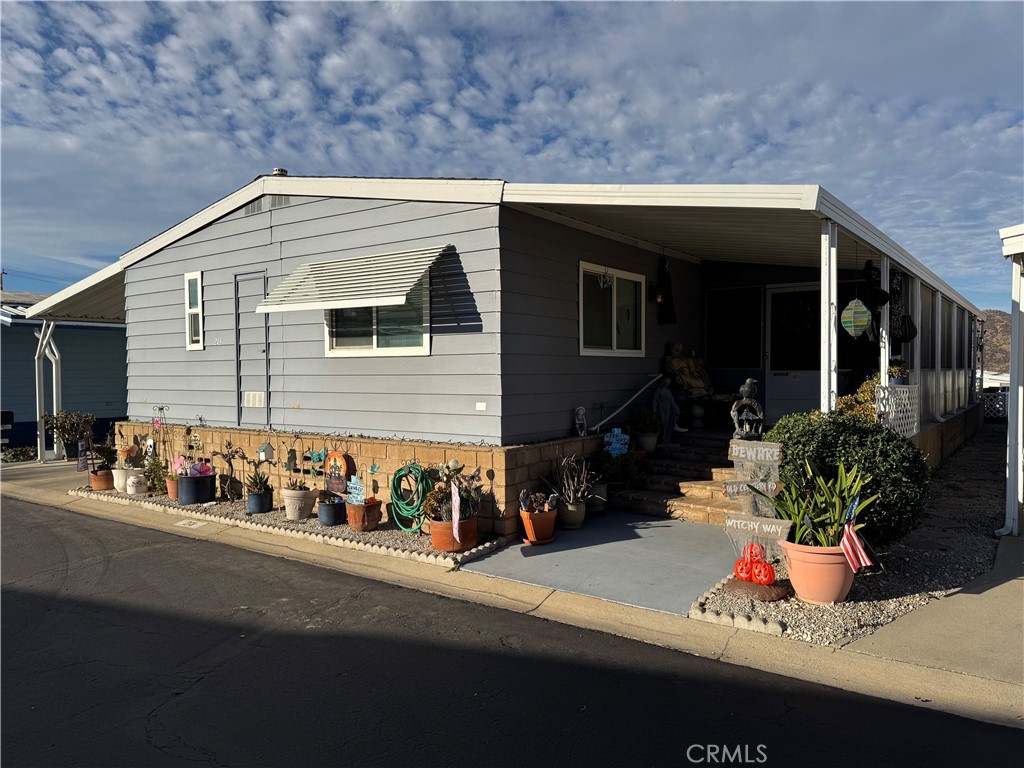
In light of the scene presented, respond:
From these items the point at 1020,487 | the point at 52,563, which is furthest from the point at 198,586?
the point at 1020,487

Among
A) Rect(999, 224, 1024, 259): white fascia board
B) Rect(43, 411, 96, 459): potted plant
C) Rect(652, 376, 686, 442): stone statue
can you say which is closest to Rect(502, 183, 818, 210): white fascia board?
Rect(999, 224, 1024, 259): white fascia board

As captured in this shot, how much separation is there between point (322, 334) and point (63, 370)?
1151 cm

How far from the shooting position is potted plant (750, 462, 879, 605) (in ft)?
15.2

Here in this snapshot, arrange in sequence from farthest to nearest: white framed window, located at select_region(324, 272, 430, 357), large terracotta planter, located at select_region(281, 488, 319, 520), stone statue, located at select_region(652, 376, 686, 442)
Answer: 1. stone statue, located at select_region(652, 376, 686, 442)
2. large terracotta planter, located at select_region(281, 488, 319, 520)
3. white framed window, located at select_region(324, 272, 430, 357)

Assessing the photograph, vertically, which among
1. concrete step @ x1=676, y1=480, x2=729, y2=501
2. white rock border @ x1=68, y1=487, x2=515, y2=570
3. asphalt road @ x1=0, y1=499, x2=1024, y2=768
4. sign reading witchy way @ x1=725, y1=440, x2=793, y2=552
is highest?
sign reading witchy way @ x1=725, y1=440, x2=793, y2=552

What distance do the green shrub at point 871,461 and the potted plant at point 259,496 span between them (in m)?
6.26

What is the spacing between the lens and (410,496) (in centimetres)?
729

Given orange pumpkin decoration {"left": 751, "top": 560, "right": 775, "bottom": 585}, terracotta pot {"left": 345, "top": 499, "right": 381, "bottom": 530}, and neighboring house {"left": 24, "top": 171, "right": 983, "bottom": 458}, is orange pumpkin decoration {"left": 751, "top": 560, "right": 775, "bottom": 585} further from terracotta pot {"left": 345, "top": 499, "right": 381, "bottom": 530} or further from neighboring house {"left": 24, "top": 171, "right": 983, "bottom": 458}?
terracotta pot {"left": 345, "top": 499, "right": 381, "bottom": 530}

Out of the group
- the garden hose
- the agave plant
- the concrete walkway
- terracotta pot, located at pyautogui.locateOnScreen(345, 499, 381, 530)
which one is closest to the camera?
the concrete walkway

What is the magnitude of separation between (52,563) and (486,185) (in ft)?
18.9

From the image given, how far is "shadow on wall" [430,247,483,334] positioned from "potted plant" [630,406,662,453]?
273 centimetres

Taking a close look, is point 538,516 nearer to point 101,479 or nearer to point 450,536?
point 450,536

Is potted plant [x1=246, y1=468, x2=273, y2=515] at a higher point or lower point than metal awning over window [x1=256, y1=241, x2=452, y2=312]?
lower

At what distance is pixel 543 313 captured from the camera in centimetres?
739
